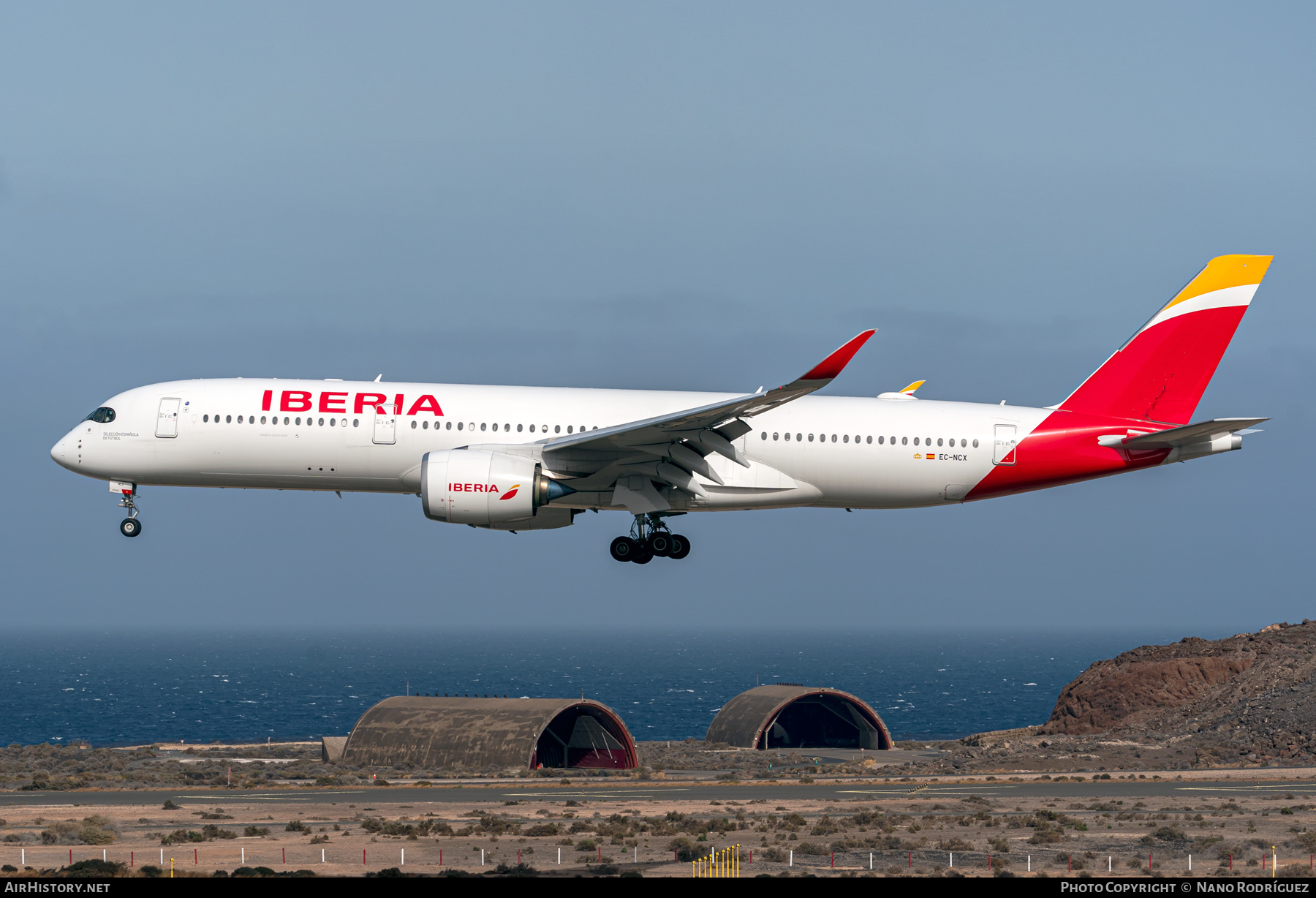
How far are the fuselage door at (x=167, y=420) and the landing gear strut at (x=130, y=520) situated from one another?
2595 mm

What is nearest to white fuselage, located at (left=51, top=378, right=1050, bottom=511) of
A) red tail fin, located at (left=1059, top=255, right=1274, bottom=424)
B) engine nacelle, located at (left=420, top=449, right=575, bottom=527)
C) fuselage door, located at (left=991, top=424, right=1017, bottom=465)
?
fuselage door, located at (left=991, top=424, right=1017, bottom=465)

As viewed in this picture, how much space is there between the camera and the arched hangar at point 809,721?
89250mm

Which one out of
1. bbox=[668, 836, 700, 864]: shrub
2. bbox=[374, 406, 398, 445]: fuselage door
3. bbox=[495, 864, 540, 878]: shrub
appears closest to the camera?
bbox=[495, 864, 540, 878]: shrub

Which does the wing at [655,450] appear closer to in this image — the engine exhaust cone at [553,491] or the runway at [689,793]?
the engine exhaust cone at [553,491]

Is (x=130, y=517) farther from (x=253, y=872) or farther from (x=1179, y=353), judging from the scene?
(x=1179, y=353)

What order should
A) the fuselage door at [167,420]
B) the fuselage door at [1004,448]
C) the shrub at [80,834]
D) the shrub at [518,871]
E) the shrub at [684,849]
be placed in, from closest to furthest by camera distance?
the shrub at [518,871] < the shrub at [684,849] < the fuselage door at [167,420] < the fuselage door at [1004,448] < the shrub at [80,834]

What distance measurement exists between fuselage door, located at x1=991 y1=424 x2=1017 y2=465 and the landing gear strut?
25121 millimetres

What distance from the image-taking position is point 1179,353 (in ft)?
133

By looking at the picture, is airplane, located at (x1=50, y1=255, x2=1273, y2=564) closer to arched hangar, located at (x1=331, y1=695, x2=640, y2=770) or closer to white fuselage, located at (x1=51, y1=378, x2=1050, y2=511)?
white fuselage, located at (x1=51, y1=378, x2=1050, y2=511)

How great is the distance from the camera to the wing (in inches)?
1363

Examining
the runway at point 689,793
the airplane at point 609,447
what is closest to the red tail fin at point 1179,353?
the airplane at point 609,447

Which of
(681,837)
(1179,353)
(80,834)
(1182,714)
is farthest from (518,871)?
(1182,714)

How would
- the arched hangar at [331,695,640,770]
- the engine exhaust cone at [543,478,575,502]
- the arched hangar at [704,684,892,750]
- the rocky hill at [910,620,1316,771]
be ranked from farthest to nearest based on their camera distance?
the arched hangar at [704,684,892,750], the rocky hill at [910,620,1316,771], the arched hangar at [331,695,640,770], the engine exhaust cone at [543,478,575,502]
